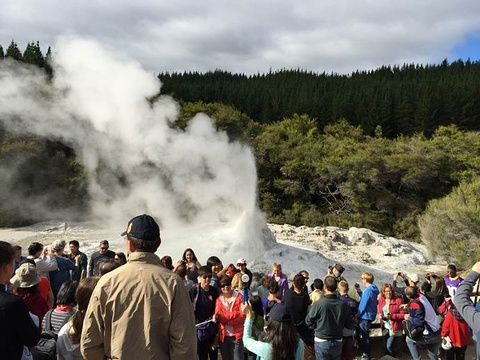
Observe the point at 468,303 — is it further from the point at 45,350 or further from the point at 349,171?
the point at 349,171

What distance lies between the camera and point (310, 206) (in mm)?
27781

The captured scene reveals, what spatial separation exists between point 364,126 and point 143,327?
40.4m

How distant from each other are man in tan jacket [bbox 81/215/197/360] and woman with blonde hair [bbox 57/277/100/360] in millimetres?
798

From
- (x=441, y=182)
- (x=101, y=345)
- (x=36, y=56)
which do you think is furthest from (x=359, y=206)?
(x=101, y=345)

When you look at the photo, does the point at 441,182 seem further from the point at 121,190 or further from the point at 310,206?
the point at 121,190

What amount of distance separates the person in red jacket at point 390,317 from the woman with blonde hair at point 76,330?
3.88 metres

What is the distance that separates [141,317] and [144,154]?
16.1 metres

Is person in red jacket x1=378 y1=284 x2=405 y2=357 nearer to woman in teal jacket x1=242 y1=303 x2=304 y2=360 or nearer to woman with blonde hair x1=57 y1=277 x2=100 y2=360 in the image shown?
woman in teal jacket x1=242 y1=303 x2=304 y2=360

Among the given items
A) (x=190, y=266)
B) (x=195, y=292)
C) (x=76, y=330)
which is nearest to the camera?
(x=76, y=330)

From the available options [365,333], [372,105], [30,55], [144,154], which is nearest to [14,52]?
[30,55]

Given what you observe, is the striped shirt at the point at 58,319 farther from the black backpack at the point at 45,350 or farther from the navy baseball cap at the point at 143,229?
the navy baseball cap at the point at 143,229

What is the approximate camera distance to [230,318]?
4594mm

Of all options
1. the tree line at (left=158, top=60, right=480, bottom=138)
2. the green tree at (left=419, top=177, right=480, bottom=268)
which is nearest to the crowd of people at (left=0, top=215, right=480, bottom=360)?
the green tree at (left=419, top=177, right=480, bottom=268)

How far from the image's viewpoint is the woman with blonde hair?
297 centimetres
